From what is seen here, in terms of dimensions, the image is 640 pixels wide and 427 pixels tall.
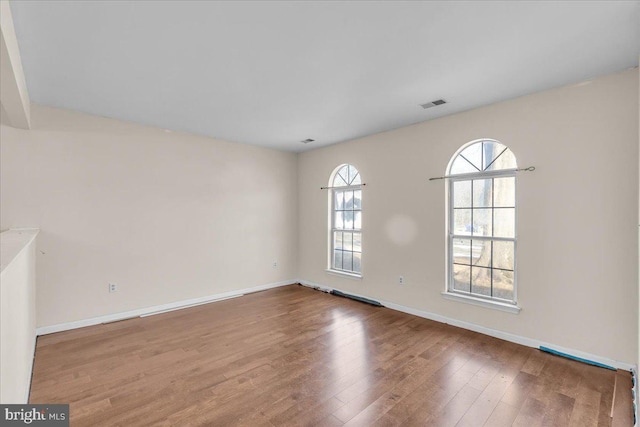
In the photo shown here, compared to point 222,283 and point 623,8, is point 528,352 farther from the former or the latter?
point 222,283

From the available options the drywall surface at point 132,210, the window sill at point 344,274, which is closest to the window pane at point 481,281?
the window sill at point 344,274

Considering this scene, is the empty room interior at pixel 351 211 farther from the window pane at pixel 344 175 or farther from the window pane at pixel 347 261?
the window pane at pixel 344 175

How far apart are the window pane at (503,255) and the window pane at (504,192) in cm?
46

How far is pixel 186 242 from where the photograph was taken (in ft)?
15.0

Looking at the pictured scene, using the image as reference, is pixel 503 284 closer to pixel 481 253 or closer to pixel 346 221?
pixel 481 253

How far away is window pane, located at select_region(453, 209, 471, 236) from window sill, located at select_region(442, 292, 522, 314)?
0.79 meters

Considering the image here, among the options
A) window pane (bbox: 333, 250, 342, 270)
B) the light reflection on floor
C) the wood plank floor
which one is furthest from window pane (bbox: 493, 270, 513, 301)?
window pane (bbox: 333, 250, 342, 270)

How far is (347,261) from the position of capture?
5293 millimetres

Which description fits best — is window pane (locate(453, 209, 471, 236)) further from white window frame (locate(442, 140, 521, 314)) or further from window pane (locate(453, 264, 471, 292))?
window pane (locate(453, 264, 471, 292))

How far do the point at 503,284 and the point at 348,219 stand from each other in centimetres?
256

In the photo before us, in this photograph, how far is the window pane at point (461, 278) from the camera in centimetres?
374

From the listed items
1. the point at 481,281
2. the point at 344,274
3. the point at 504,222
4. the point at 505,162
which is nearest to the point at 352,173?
the point at 344,274

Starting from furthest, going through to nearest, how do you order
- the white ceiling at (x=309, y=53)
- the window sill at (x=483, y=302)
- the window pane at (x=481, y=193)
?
the window pane at (x=481, y=193) < the window sill at (x=483, y=302) < the white ceiling at (x=309, y=53)

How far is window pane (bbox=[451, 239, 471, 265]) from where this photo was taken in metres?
3.75
